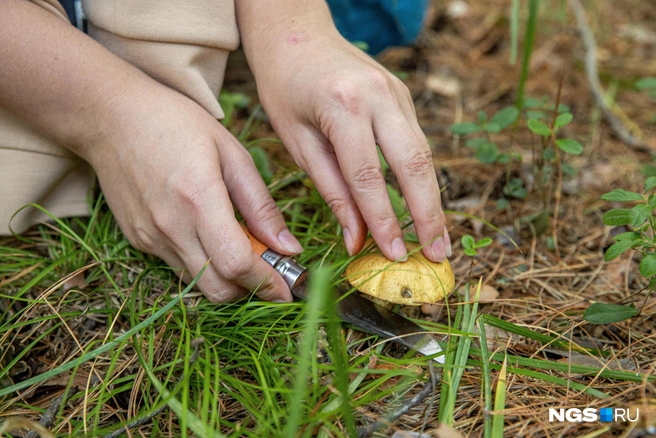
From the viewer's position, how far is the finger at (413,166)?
1513mm

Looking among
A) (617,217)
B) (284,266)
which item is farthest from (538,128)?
(284,266)

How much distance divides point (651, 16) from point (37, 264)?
4.64 m

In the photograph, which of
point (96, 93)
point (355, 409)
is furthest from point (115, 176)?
point (355, 409)

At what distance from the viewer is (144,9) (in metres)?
1.75

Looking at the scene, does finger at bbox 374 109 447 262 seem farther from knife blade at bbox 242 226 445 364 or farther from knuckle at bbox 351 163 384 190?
knife blade at bbox 242 226 445 364

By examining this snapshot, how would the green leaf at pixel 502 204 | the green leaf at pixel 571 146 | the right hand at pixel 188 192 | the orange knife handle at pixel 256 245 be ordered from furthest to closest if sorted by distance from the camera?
1. the green leaf at pixel 502 204
2. the green leaf at pixel 571 146
3. the orange knife handle at pixel 256 245
4. the right hand at pixel 188 192

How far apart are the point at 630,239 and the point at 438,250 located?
545mm

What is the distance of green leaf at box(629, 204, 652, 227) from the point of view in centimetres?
146

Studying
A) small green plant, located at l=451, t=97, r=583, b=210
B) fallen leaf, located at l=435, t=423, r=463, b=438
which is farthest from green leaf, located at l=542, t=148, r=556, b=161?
fallen leaf, located at l=435, t=423, r=463, b=438

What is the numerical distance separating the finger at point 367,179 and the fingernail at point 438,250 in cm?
9

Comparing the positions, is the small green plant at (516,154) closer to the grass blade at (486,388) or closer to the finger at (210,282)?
the grass blade at (486,388)

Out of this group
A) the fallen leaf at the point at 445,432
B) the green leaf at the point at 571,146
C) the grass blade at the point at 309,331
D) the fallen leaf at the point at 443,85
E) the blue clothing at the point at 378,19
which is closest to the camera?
the grass blade at the point at 309,331

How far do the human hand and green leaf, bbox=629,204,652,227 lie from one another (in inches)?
20.7

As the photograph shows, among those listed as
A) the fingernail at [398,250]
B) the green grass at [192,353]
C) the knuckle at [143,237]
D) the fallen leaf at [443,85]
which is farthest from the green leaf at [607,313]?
the fallen leaf at [443,85]
